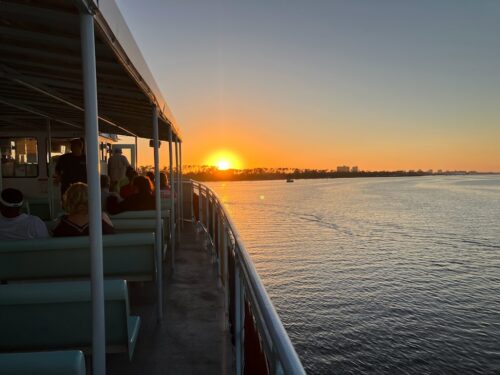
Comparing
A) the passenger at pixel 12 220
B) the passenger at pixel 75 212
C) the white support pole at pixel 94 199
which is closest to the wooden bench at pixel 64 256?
the passenger at pixel 75 212

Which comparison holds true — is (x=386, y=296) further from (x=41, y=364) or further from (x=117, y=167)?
(x=41, y=364)

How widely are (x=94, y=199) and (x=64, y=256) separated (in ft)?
4.49

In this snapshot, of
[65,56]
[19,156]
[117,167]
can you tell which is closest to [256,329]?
[65,56]

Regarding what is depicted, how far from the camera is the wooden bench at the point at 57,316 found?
2217mm

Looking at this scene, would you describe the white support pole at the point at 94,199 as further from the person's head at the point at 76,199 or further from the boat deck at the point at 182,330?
the person's head at the point at 76,199

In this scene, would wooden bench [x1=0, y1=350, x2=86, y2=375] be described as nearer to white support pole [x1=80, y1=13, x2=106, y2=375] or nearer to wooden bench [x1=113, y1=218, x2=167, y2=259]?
white support pole [x1=80, y1=13, x2=106, y2=375]

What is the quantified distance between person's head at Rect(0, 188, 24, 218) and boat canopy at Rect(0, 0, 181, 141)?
976 millimetres

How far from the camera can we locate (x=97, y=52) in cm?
275

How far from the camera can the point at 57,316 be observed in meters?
2.36

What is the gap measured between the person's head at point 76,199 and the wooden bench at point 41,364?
2.19 metres

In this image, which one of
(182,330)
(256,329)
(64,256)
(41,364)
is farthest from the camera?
(182,330)

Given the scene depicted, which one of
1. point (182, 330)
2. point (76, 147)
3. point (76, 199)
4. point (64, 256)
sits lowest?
point (182, 330)

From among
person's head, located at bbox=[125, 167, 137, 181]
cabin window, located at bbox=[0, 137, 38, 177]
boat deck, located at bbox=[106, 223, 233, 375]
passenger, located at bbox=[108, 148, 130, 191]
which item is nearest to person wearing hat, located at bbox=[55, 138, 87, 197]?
boat deck, located at bbox=[106, 223, 233, 375]

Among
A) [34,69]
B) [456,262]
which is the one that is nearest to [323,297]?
[456,262]
